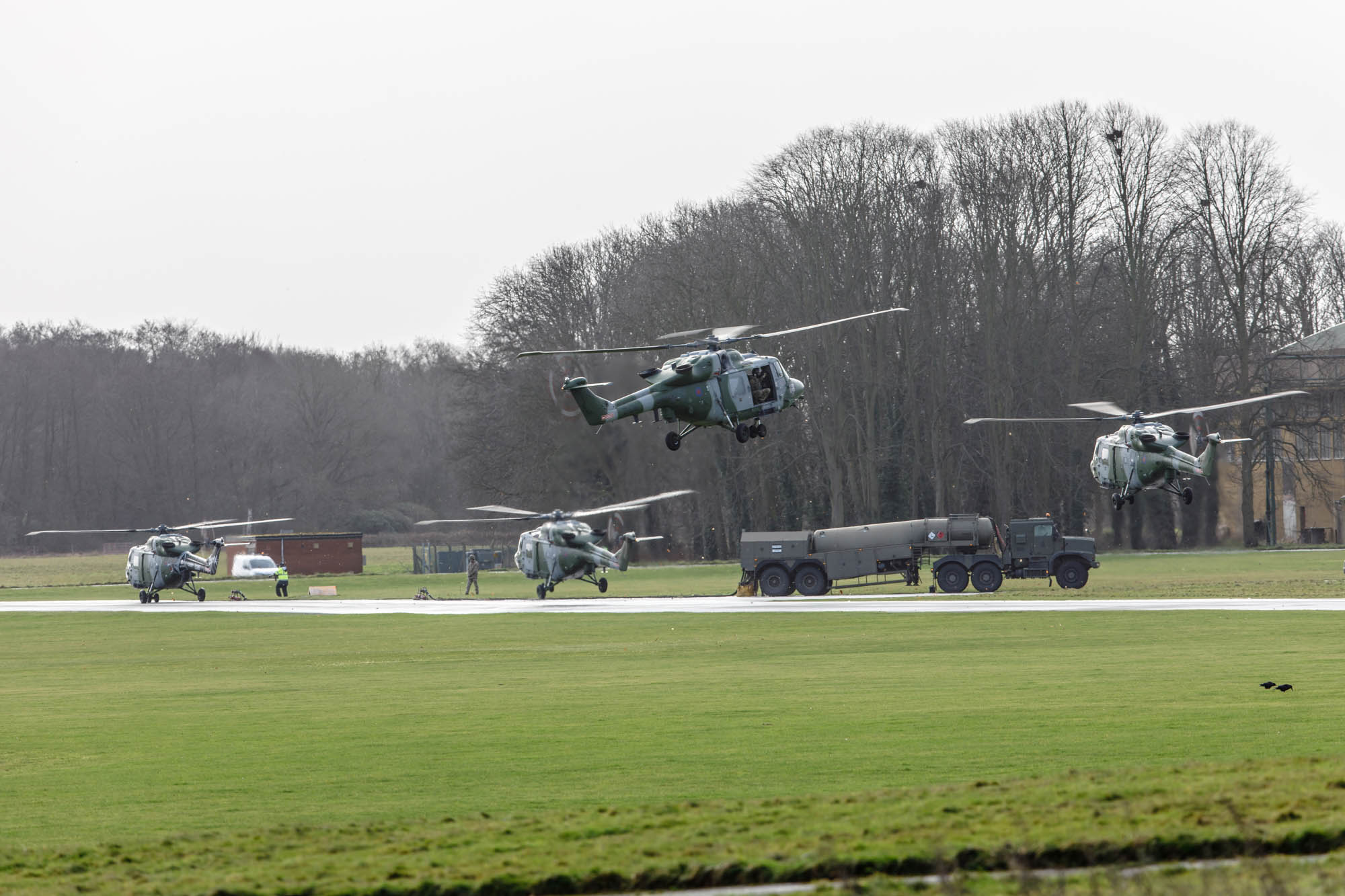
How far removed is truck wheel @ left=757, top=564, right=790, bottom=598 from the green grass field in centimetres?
2014

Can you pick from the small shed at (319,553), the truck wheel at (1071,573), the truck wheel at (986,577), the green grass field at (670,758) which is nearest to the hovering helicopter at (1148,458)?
the green grass field at (670,758)

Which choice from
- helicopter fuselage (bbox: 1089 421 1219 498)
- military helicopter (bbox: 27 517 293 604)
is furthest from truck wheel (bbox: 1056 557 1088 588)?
military helicopter (bbox: 27 517 293 604)

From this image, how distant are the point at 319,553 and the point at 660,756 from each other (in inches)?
2879

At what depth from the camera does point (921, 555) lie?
5788 cm

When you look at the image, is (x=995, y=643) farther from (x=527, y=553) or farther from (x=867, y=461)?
(x=867, y=461)

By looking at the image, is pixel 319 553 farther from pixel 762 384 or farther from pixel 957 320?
pixel 762 384

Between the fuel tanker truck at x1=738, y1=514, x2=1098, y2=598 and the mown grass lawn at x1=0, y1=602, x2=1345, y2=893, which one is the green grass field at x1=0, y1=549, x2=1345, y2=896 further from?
the fuel tanker truck at x1=738, y1=514, x2=1098, y2=598

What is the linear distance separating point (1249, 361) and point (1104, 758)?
70632 millimetres

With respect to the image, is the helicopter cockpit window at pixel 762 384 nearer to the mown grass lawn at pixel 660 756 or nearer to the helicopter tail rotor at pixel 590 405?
the helicopter tail rotor at pixel 590 405

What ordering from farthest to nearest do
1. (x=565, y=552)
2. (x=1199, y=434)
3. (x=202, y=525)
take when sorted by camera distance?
1. (x=202, y=525)
2. (x=565, y=552)
3. (x=1199, y=434)

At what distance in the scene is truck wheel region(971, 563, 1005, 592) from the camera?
56.2 metres

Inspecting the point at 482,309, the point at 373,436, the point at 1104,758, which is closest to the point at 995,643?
the point at 1104,758

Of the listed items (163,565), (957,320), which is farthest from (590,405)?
(957,320)

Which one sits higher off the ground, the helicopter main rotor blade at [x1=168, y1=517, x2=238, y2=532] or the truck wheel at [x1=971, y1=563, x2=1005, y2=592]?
the helicopter main rotor blade at [x1=168, y1=517, x2=238, y2=532]
